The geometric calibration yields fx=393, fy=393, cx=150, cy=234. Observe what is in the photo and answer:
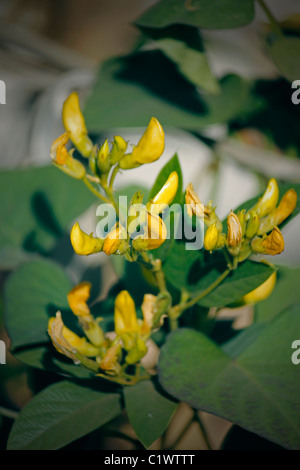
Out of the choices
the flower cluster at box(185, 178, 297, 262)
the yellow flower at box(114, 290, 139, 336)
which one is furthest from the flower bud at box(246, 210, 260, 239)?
the yellow flower at box(114, 290, 139, 336)

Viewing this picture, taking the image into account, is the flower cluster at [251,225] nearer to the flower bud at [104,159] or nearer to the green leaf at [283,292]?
the flower bud at [104,159]

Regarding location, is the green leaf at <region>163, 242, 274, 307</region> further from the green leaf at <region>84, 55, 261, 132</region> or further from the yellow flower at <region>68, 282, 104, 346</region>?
the green leaf at <region>84, 55, 261, 132</region>

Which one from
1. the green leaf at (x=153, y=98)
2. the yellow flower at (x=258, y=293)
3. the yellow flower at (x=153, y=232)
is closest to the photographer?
the yellow flower at (x=153, y=232)

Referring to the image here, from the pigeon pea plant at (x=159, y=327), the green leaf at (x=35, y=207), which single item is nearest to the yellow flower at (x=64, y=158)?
the pigeon pea plant at (x=159, y=327)

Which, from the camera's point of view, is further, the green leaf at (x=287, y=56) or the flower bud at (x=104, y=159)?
the green leaf at (x=287, y=56)

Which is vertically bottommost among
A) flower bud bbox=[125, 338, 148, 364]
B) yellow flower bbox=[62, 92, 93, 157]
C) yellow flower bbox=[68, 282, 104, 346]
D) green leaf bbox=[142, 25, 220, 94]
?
flower bud bbox=[125, 338, 148, 364]

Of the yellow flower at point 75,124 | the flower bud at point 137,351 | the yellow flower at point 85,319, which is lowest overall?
the flower bud at point 137,351

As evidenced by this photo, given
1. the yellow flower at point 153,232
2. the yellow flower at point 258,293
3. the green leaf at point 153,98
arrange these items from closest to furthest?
the yellow flower at point 153,232 < the yellow flower at point 258,293 < the green leaf at point 153,98
